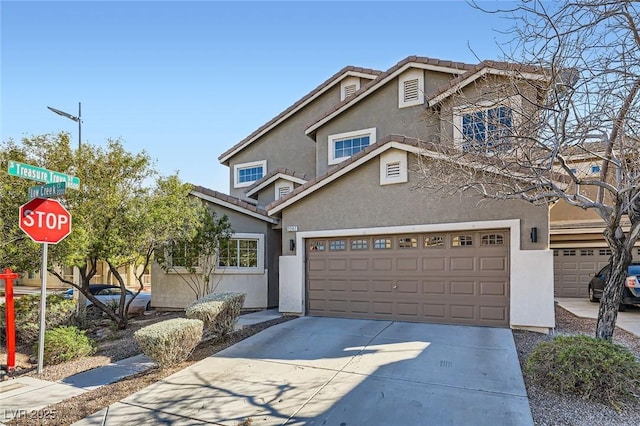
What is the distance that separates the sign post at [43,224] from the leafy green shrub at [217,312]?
8.70 feet

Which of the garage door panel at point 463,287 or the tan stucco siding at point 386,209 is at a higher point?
the tan stucco siding at point 386,209

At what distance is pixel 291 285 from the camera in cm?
1182

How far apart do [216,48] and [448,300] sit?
9.89 meters

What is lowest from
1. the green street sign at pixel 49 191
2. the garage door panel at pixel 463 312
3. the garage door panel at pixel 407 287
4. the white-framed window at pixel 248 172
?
the garage door panel at pixel 463 312

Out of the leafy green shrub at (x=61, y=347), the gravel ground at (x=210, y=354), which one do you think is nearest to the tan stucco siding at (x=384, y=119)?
the gravel ground at (x=210, y=354)

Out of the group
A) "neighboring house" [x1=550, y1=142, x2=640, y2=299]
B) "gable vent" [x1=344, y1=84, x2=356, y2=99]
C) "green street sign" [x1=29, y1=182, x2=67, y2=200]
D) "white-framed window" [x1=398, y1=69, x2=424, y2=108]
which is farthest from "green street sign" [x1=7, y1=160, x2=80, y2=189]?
"neighboring house" [x1=550, y1=142, x2=640, y2=299]

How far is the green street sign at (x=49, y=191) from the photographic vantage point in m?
6.93

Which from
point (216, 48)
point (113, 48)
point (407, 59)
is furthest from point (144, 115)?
point (407, 59)

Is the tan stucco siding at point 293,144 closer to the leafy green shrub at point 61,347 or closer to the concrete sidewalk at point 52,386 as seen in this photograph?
the leafy green shrub at point 61,347

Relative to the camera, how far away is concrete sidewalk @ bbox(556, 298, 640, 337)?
10366 mm

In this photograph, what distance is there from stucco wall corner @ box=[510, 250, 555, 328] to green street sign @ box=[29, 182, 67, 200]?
32.0ft

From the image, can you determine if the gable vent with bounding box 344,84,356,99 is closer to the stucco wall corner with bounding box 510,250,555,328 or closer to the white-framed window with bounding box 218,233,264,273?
the white-framed window with bounding box 218,233,264,273

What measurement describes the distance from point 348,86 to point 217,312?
39.2ft

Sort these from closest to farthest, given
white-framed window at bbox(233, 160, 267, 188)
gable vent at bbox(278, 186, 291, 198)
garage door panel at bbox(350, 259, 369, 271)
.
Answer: garage door panel at bbox(350, 259, 369, 271) → gable vent at bbox(278, 186, 291, 198) → white-framed window at bbox(233, 160, 267, 188)
